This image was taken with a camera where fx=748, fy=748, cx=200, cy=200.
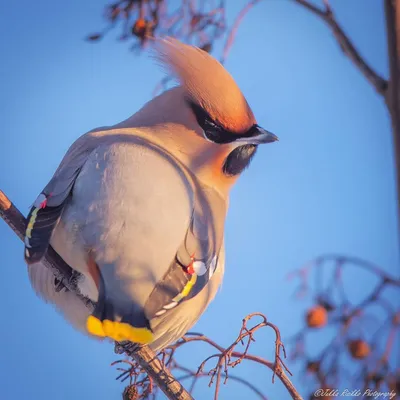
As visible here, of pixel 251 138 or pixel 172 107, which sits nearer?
pixel 251 138

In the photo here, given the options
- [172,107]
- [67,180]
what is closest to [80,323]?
[67,180]

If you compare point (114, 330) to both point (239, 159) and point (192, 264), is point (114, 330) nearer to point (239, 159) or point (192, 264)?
point (192, 264)

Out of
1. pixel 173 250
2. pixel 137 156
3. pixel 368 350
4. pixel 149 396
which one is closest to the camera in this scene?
pixel 368 350

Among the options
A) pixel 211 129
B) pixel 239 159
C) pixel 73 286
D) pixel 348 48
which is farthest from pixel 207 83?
pixel 348 48

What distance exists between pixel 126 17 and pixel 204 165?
465 millimetres

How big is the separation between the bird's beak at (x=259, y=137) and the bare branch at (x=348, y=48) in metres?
0.71

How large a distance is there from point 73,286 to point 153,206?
27 cm

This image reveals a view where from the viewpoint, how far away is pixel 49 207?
161 cm

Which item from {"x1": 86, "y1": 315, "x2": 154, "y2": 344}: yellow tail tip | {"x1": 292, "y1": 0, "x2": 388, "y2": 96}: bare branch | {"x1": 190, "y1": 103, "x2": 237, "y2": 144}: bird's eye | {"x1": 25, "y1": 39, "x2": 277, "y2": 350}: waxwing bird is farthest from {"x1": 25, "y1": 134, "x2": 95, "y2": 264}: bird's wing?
{"x1": 292, "y1": 0, "x2": 388, "y2": 96}: bare branch

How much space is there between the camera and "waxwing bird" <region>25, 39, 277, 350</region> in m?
1.51

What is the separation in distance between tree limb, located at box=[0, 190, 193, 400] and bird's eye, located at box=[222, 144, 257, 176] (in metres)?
0.61

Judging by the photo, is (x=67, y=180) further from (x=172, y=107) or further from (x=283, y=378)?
(x=283, y=378)

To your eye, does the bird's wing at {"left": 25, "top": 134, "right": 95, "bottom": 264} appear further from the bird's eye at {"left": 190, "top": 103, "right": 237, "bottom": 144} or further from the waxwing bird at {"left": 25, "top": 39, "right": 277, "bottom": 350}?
the bird's eye at {"left": 190, "top": 103, "right": 237, "bottom": 144}

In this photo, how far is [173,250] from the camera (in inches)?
62.9
